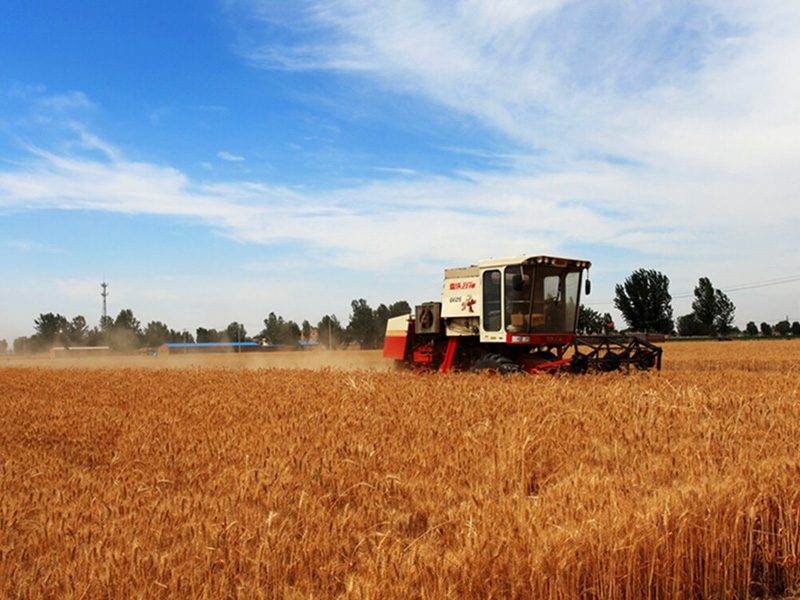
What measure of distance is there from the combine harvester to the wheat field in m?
4.16

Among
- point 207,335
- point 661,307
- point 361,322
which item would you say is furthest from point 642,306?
point 207,335

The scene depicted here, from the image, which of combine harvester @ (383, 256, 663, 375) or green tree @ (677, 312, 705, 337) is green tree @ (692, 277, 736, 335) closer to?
green tree @ (677, 312, 705, 337)

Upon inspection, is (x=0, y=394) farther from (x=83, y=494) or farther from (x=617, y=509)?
(x=617, y=509)

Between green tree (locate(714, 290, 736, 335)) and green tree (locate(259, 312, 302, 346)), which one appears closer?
green tree (locate(714, 290, 736, 335))

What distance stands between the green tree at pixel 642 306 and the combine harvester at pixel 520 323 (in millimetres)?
65569

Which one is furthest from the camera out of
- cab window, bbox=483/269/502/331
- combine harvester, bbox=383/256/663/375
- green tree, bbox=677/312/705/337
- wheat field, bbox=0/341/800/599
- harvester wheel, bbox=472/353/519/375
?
green tree, bbox=677/312/705/337

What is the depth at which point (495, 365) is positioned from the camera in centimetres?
1200

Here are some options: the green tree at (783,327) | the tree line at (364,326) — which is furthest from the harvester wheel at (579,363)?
the green tree at (783,327)

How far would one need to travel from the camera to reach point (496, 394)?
27.8ft

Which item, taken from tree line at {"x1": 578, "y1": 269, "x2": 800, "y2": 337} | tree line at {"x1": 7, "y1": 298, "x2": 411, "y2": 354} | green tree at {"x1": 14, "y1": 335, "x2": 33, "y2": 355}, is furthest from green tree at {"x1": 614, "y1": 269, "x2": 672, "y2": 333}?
green tree at {"x1": 14, "y1": 335, "x2": 33, "y2": 355}

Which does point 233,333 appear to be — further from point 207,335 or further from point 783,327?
point 783,327

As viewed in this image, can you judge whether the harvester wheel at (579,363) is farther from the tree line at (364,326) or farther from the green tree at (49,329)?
the green tree at (49,329)

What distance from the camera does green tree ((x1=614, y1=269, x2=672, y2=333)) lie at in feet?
247

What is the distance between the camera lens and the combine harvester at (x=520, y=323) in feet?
39.3
